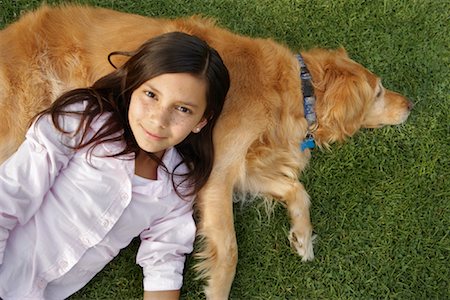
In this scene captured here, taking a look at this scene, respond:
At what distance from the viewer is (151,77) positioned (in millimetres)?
2850

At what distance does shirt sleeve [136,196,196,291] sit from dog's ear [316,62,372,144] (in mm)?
1260

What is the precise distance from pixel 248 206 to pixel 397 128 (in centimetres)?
150

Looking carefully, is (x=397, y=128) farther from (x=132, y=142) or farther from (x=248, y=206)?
(x=132, y=142)

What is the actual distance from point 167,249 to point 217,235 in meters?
0.39

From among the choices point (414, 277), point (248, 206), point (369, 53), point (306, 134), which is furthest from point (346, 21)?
point (414, 277)

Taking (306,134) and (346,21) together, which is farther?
(346,21)

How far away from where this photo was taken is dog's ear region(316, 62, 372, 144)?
12.2ft

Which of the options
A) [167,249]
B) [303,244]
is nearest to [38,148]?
[167,249]

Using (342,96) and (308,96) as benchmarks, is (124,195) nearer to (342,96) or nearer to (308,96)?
(308,96)

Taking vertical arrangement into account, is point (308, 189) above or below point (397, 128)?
below

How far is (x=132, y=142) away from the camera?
10.5ft

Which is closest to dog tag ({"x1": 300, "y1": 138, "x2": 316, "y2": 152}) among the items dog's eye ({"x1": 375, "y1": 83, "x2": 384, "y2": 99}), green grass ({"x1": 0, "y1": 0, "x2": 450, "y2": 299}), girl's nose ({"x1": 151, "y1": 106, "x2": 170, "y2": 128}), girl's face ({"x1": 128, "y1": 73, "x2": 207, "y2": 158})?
green grass ({"x1": 0, "y1": 0, "x2": 450, "y2": 299})

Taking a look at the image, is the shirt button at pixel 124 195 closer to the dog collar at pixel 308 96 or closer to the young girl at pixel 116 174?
the young girl at pixel 116 174

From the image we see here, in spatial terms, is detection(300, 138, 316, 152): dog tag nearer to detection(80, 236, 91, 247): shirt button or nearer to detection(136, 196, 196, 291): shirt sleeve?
detection(136, 196, 196, 291): shirt sleeve
